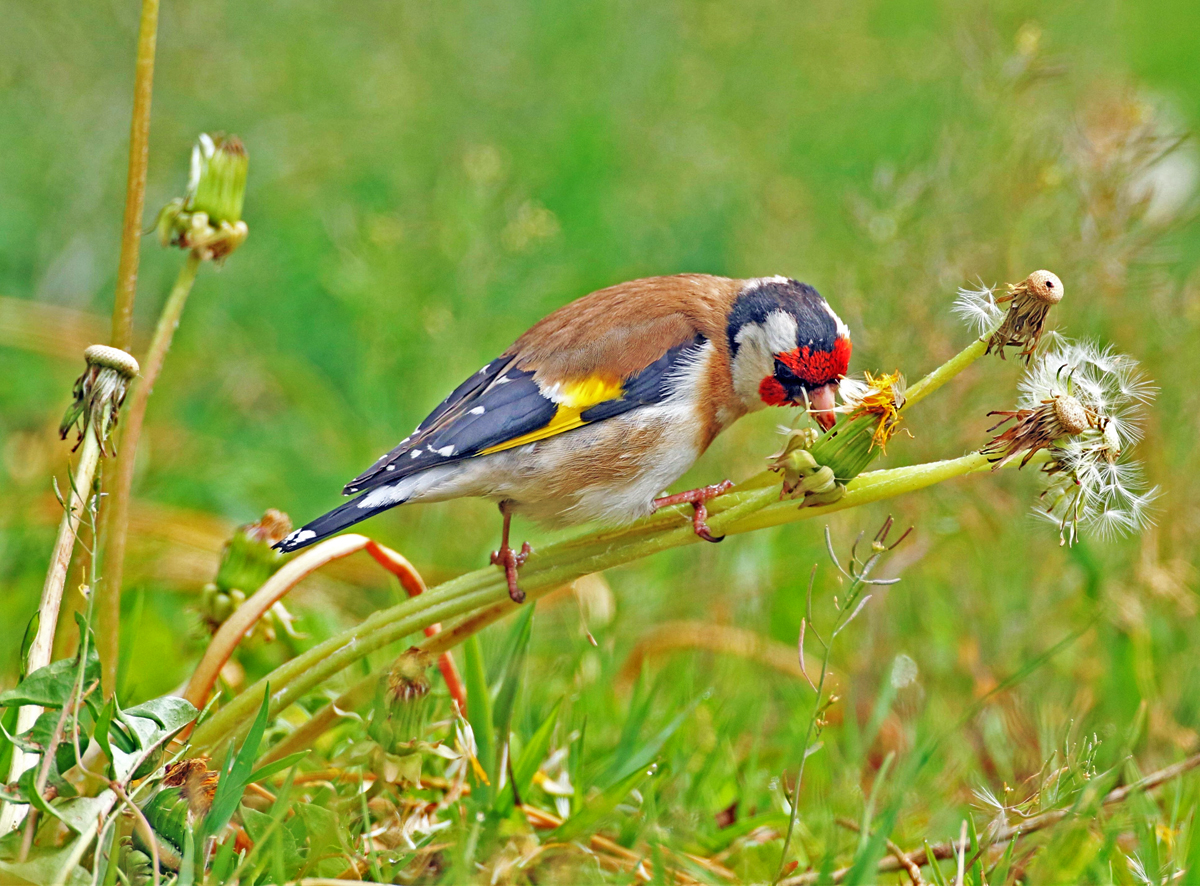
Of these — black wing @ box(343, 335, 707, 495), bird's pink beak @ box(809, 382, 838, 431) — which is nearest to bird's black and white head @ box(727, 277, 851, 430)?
bird's pink beak @ box(809, 382, 838, 431)

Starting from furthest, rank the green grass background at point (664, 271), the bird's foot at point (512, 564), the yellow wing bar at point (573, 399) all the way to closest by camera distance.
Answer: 1. the green grass background at point (664, 271)
2. the yellow wing bar at point (573, 399)
3. the bird's foot at point (512, 564)

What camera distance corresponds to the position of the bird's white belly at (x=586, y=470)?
2.45 metres

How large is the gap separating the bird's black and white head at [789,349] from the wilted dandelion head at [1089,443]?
60cm

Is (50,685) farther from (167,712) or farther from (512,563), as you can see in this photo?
(512,563)

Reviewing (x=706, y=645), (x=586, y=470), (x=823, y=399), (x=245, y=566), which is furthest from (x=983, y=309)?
(x=706, y=645)

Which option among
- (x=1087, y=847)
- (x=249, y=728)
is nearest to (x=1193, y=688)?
(x=1087, y=847)

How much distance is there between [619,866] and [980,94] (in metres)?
Answer: 2.68

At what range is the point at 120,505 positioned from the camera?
2074mm

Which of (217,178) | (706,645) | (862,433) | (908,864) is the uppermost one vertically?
(217,178)

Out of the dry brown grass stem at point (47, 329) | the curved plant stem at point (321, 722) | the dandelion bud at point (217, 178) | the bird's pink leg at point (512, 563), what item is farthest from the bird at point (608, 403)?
the dry brown grass stem at point (47, 329)

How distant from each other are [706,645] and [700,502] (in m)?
1.29

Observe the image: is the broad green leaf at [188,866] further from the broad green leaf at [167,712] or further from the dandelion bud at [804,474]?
the dandelion bud at [804,474]

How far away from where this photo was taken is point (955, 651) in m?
3.60

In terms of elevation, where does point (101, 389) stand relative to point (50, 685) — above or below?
above
